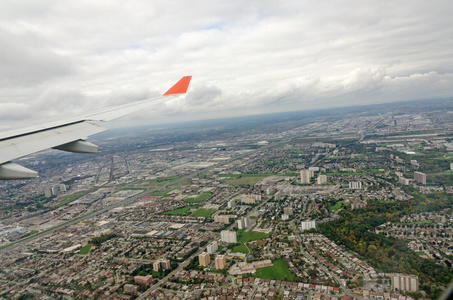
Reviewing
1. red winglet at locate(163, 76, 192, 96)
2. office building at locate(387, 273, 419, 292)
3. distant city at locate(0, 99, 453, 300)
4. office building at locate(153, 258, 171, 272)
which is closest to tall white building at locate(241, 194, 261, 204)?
distant city at locate(0, 99, 453, 300)

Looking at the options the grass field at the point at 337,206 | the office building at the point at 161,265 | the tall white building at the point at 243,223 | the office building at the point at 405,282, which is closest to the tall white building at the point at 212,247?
the office building at the point at 161,265

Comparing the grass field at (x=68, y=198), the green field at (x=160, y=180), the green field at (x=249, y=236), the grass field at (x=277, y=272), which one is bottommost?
the green field at (x=249, y=236)

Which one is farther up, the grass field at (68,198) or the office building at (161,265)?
the grass field at (68,198)

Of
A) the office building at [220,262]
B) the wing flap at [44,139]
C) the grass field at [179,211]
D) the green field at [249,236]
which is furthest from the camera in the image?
the grass field at [179,211]

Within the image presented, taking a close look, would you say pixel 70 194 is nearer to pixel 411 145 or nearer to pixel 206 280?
pixel 206 280

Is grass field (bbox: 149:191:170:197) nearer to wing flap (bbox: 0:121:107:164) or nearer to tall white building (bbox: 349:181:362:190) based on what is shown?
tall white building (bbox: 349:181:362:190)

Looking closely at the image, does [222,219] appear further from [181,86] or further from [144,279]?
[181,86]

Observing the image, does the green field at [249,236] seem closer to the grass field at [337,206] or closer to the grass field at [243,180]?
the grass field at [337,206]
